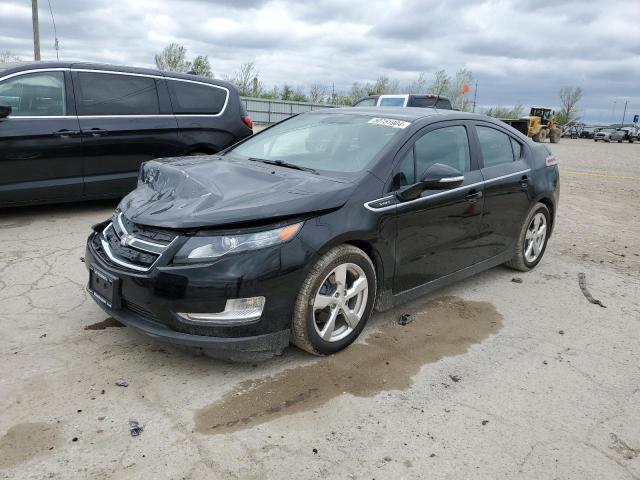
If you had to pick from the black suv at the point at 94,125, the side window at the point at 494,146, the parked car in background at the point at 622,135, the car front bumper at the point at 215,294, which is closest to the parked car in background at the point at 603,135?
the parked car in background at the point at 622,135

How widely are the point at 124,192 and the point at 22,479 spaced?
4881 mm

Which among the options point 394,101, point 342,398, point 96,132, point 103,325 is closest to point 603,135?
point 394,101

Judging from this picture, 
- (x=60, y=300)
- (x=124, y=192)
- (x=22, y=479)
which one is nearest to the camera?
(x=22, y=479)

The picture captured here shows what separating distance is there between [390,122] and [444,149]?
50 cm

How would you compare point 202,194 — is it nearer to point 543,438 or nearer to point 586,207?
point 543,438

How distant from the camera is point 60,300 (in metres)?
4.09

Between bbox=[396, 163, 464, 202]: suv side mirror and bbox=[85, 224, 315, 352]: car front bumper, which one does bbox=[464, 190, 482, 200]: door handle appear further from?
bbox=[85, 224, 315, 352]: car front bumper

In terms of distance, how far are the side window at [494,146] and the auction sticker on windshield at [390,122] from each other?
0.97 m

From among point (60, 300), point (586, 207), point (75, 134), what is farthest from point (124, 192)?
point (586, 207)

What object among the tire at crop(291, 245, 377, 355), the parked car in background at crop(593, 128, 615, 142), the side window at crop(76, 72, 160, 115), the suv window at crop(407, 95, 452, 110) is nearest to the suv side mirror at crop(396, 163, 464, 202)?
the tire at crop(291, 245, 377, 355)

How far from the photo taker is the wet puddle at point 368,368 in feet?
9.28

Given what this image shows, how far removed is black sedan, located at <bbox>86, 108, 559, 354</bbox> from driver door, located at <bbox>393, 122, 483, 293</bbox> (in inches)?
0.4

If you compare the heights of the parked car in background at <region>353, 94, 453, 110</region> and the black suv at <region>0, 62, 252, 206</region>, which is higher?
the parked car in background at <region>353, 94, 453, 110</region>

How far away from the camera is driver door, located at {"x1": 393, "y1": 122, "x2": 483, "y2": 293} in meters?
3.78
